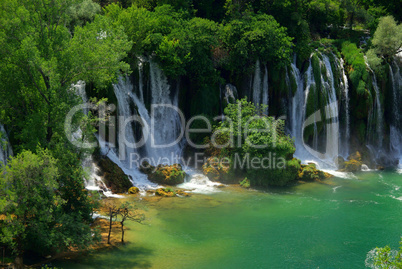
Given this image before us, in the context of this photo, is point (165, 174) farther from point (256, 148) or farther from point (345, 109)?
point (345, 109)

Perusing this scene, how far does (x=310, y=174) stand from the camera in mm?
28031

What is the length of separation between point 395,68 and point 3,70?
29894mm

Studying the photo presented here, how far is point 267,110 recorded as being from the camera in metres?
31.7

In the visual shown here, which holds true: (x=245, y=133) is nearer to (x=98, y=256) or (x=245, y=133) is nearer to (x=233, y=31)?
(x=233, y=31)

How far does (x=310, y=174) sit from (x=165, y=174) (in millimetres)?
9554

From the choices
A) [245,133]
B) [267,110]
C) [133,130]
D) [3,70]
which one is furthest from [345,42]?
[3,70]

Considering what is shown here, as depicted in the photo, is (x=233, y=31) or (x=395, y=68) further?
(x=395, y=68)

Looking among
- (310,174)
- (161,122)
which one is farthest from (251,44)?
(310,174)

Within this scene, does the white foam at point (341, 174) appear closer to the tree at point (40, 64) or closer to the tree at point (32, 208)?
the tree at point (40, 64)

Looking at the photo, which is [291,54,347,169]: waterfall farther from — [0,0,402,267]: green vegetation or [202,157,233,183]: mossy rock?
[202,157,233,183]: mossy rock

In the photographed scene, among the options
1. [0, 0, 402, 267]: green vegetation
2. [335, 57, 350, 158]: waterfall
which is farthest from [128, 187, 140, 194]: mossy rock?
[335, 57, 350, 158]: waterfall

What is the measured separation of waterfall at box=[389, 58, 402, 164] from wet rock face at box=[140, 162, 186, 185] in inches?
746

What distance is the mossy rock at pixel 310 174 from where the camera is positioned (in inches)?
1102

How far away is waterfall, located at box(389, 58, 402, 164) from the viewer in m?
34.9
